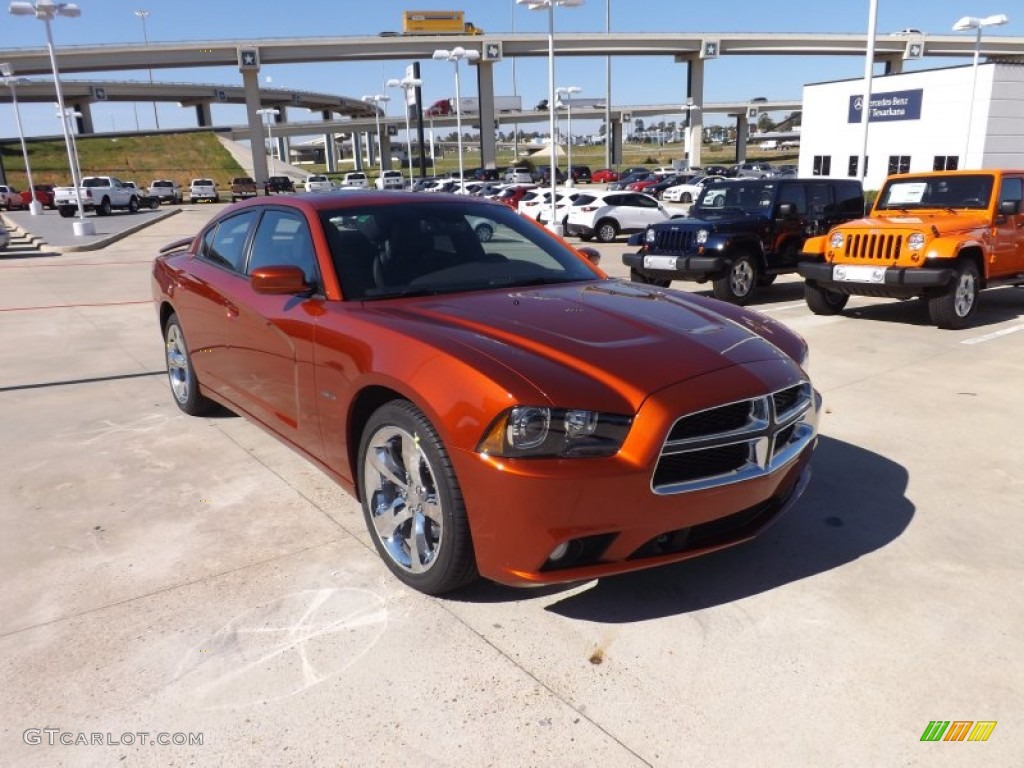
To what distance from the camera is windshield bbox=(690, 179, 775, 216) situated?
37.3ft

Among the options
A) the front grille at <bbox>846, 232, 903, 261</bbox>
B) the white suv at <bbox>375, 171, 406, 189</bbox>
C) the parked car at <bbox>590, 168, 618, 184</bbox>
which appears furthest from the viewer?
the parked car at <bbox>590, 168, 618, 184</bbox>

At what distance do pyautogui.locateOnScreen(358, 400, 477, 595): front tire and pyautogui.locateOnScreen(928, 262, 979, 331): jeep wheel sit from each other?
7.40 meters

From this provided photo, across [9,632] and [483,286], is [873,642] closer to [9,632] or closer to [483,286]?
[483,286]

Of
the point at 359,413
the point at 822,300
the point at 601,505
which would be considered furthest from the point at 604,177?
A: the point at 601,505

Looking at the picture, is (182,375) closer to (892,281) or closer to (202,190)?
(892,281)

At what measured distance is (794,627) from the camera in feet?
9.56

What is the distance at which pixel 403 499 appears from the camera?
10.4ft

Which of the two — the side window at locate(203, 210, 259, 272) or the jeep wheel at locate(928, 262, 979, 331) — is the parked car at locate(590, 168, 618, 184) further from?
the side window at locate(203, 210, 259, 272)

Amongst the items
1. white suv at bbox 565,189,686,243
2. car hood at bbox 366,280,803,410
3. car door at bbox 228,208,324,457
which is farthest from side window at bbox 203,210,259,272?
white suv at bbox 565,189,686,243

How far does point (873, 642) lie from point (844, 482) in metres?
1.59

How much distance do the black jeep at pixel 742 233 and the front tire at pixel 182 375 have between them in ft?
22.6

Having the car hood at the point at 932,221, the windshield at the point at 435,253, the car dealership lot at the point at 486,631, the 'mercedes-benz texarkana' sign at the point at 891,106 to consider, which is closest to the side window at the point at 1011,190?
the car hood at the point at 932,221

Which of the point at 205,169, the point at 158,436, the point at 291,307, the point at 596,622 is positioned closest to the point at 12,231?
the point at 158,436

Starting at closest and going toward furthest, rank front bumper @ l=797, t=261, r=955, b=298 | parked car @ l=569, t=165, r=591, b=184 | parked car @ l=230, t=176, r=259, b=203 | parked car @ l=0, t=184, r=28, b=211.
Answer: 1. front bumper @ l=797, t=261, r=955, b=298
2. parked car @ l=0, t=184, r=28, b=211
3. parked car @ l=230, t=176, r=259, b=203
4. parked car @ l=569, t=165, r=591, b=184
